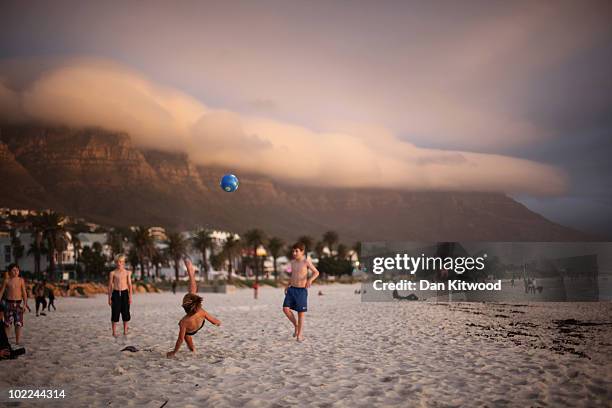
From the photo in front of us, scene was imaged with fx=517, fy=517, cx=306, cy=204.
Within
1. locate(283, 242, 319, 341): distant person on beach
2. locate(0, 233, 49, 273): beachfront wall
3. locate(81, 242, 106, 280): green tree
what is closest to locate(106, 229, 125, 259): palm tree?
locate(81, 242, 106, 280): green tree

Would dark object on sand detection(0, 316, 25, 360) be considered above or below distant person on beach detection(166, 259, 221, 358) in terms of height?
below

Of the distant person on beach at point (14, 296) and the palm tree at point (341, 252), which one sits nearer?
the distant person on beach at point (14, 296)

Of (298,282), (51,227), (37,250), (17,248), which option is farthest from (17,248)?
(298,282)

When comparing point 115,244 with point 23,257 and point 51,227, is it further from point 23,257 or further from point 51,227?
point 51,227

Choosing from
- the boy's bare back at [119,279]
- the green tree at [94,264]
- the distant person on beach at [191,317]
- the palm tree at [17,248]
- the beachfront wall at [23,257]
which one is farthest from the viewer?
the beachfront wall at [23,257]

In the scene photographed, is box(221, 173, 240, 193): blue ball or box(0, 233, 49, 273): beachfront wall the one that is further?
box(0, 233, 49, 273): beachfront wall

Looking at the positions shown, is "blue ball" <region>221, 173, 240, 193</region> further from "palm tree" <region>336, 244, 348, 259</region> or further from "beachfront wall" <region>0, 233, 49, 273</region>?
"palm tree" <region>336, 244, 348, 259</region>

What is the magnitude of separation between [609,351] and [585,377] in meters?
2.94

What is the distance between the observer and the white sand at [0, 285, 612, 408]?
614 cm

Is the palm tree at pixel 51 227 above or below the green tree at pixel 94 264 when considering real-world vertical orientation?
above

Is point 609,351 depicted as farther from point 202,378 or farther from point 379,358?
point 202,378

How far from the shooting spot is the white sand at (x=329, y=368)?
6145 mm

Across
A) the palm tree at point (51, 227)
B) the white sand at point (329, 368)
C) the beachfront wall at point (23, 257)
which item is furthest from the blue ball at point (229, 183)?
the beachfront wall at point (23, 257)

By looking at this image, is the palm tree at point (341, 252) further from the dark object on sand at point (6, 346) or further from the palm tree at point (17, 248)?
the dark object on sand at point (6, 346)
